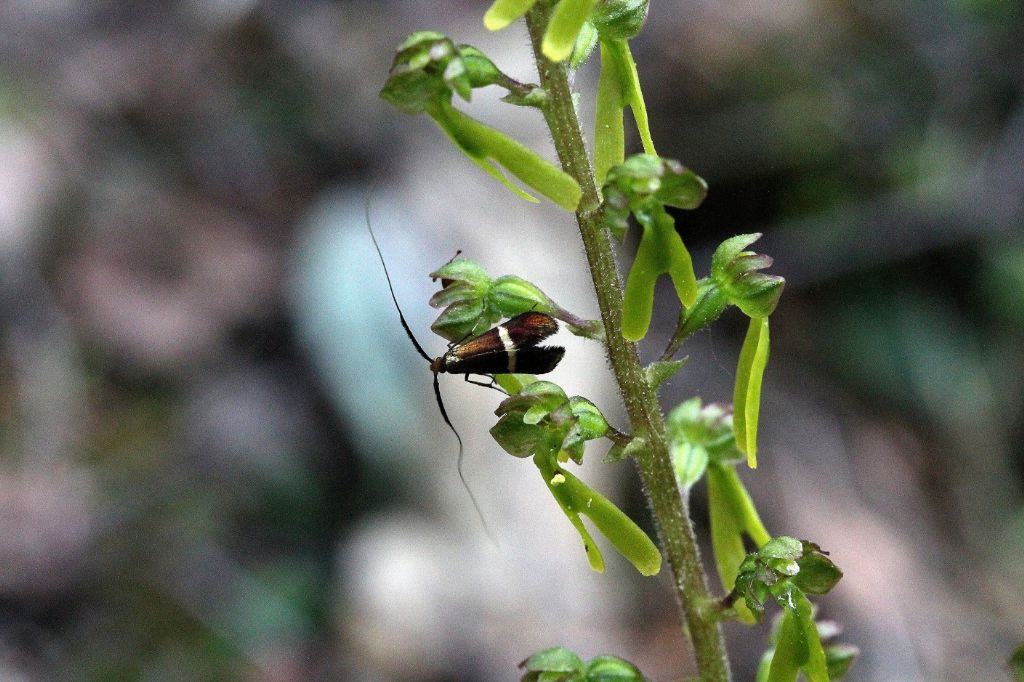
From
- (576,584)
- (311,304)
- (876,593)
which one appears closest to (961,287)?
(876,593)

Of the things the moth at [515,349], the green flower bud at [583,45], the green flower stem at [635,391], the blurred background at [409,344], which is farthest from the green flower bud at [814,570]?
the blurred background at [409,344]

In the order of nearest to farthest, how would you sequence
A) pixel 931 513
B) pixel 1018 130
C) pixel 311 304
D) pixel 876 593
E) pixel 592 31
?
pixel 592 31 → pixel 876 593 → pixel 311 304 → pixel 931 513 → pixel 1018 130

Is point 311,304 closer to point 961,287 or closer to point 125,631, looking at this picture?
point 125,631

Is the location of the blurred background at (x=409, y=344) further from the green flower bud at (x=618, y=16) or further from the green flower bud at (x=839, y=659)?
the green flower bud at (x=618, y=16)

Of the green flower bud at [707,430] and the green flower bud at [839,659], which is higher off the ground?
the green flower bud at [707,430]

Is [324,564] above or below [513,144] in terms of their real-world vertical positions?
below

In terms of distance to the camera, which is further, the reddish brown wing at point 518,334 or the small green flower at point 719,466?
the small green flower at point 719,466

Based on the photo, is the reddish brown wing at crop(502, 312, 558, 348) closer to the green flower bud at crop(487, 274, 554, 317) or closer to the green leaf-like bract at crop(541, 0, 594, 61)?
the green flower bud at crop(487, 274, 554, 317)
